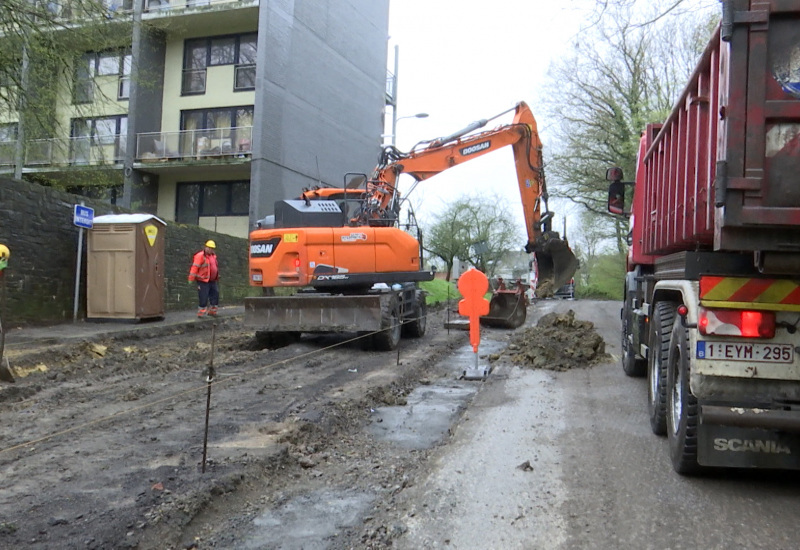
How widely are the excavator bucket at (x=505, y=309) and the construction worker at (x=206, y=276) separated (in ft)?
21.0

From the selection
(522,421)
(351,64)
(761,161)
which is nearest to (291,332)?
(522,421)

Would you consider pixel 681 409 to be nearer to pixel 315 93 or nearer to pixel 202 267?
pixel 202 267

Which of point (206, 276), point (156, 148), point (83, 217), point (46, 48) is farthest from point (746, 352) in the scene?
point (156, 148)

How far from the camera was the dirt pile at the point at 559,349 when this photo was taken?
8916 mm

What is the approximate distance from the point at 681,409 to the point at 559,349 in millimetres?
5294

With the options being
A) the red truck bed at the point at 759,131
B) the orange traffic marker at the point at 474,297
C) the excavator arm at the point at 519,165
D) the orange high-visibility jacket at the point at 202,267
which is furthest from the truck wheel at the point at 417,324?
the red truck bed at the point at 759,131

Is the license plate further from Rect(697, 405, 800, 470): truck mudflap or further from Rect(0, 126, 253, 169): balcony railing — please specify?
Rect(0, 126, 253, 169): balcony railing

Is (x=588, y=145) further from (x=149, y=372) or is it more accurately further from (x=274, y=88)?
(x=149, y=372)

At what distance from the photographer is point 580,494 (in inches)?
160

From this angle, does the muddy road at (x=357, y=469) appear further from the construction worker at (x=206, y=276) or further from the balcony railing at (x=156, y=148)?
the balcony railing at (x=156, y=148)

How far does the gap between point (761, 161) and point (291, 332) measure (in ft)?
29.1

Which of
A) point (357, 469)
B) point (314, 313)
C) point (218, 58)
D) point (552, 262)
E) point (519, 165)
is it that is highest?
point (218, 58)

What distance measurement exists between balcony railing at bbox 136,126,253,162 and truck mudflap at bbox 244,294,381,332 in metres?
13.8

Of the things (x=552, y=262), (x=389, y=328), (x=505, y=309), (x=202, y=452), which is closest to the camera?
(x=202, y=452)
